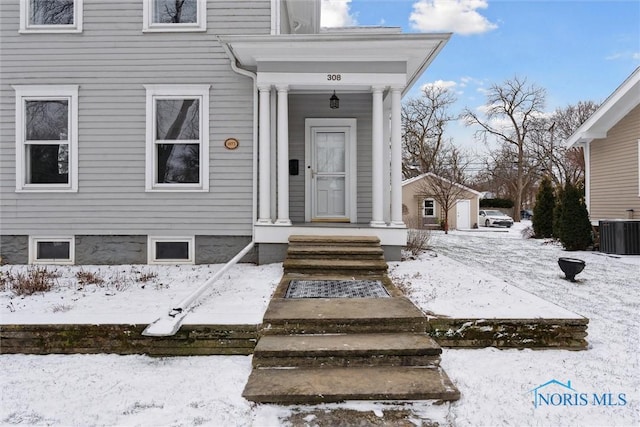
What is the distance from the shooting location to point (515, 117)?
29641mm

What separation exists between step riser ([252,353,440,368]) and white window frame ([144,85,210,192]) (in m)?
4.00

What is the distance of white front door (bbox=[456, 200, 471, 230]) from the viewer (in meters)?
21.7

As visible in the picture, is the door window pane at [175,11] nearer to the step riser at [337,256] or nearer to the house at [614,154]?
the step riser at [337,256]

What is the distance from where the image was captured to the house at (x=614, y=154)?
9.02 m

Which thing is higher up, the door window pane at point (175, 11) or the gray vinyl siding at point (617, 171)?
the door window pane at point (175, 11)

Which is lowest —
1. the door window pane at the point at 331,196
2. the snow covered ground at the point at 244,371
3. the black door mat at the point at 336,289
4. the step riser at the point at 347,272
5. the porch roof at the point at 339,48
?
the snow covered ground at the point at 244,371

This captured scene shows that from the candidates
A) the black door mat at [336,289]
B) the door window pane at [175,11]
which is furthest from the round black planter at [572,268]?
the door window pane at [175,11]

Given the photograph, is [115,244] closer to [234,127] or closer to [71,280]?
[71,280]

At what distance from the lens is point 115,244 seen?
6160mm

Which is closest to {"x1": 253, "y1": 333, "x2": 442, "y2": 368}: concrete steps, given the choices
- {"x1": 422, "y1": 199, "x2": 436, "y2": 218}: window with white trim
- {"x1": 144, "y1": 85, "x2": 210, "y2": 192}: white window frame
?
{"x1": 144, "y1": 85, "x2": 210, "y2": 192}: white window frame

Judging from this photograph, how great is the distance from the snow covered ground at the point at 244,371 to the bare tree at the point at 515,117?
28.3 meters

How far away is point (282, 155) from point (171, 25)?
2.98m

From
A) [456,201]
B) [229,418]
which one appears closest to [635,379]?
[229,418]

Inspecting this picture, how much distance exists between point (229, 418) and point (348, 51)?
16.5ft
